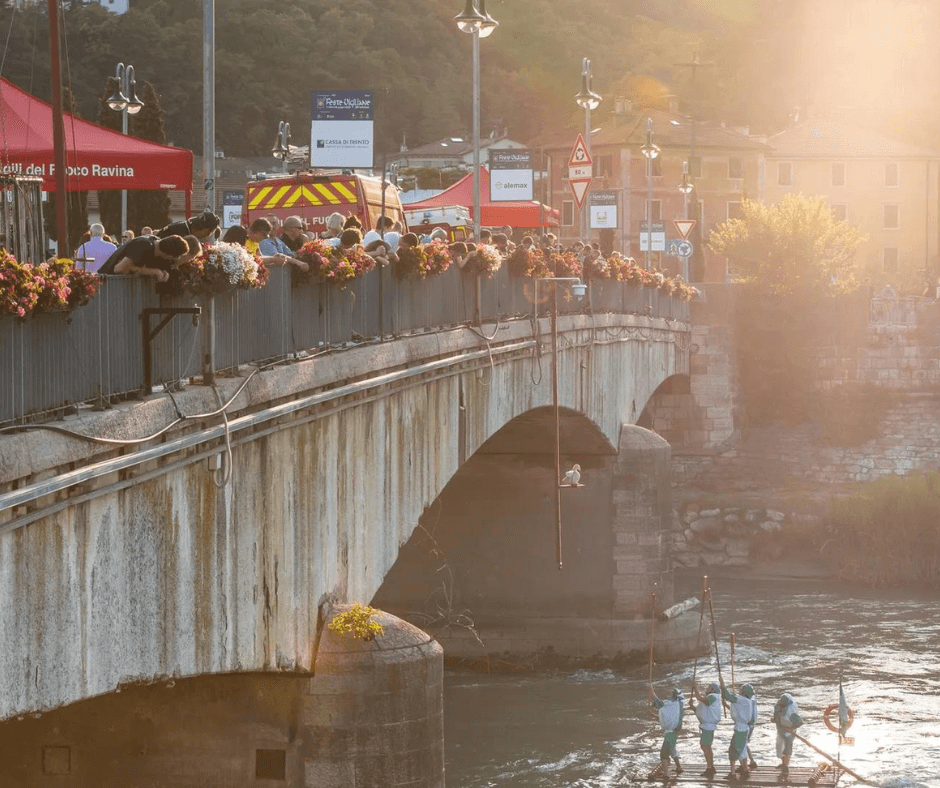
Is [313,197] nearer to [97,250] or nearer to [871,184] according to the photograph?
[97,250]

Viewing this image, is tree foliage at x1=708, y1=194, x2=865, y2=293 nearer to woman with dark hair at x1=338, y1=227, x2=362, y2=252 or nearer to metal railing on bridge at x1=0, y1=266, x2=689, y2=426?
metal railing on bridge at x1=0, y1=266, x2=689, y2=426

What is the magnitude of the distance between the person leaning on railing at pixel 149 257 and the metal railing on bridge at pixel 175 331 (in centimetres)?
10

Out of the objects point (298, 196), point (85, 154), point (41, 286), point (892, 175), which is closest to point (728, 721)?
point (298, 196)

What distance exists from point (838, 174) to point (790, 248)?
4256cm

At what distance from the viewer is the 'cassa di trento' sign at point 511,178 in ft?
106

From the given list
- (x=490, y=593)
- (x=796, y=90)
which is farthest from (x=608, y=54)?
(x=490, y=593)

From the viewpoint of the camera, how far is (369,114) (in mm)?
19797

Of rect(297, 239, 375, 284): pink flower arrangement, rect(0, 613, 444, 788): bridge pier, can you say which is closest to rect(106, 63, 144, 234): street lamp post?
rect(297, 239, 375, 284): pink flower arrangement

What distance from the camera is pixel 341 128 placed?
1981 centimetres

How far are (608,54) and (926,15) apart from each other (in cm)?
2960

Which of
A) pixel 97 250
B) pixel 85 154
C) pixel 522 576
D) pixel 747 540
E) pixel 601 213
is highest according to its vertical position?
pixel 601 213

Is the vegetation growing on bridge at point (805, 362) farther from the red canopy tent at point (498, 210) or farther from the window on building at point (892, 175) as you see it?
the window on building at point (892, 175)

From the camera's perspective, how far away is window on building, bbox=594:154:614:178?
93.8 m

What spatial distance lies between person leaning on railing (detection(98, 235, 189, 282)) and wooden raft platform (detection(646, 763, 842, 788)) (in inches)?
647
